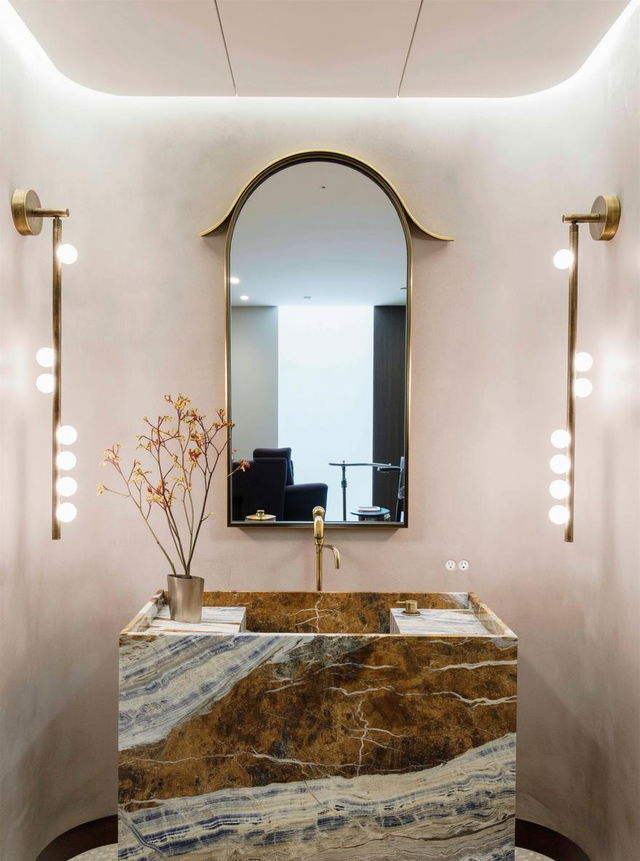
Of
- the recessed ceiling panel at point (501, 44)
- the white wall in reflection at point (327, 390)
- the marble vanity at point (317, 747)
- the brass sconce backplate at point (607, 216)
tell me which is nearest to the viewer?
the marble vanity at point (317, 747)

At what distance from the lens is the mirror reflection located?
2252mm

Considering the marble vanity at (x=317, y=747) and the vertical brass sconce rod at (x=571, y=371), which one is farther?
the vertical brass sconce rod at (x=571, y=371)

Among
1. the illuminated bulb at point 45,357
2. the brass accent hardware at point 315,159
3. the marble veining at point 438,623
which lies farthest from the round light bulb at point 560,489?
the illuminated bulb at point 45,357

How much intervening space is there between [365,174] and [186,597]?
1.44 m

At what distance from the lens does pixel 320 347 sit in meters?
2.24

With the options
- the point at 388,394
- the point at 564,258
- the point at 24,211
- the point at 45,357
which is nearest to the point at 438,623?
the point at 388,394

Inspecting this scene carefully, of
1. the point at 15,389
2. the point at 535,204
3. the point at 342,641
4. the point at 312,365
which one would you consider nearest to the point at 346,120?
the point at 535,204

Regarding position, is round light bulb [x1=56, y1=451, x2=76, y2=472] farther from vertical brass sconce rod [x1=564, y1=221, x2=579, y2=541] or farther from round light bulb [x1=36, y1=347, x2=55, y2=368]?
vertical brass sconce rod [x1=564, y1=221, x2=579, y2=541]

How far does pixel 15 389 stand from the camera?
1985mm

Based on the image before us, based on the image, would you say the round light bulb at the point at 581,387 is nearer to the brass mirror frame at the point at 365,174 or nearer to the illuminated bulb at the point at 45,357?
the brass mirror frame at the point at 365,174

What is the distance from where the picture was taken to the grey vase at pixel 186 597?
1.88m

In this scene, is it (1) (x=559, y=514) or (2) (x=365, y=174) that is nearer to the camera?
(1) (x=559, y=514)

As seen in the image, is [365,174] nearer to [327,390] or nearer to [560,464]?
[327,390]

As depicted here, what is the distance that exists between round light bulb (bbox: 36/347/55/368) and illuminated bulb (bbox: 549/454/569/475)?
153 cm
